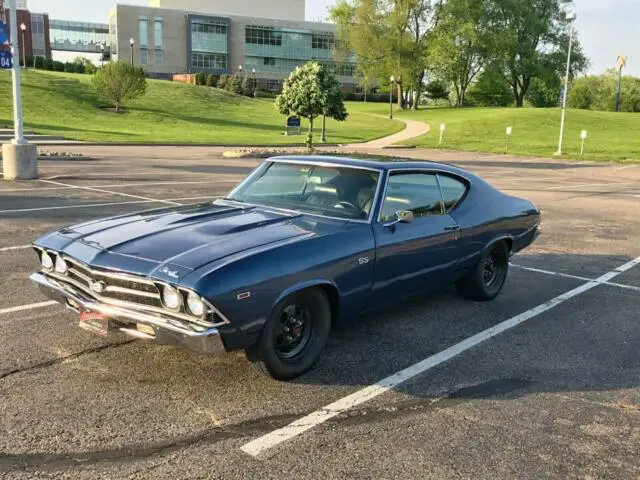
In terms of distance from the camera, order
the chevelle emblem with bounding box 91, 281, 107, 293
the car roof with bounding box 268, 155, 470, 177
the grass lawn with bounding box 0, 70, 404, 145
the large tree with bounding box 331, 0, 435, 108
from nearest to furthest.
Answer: the chevelle emblem with bounding box 91, 281, 107, 293, the car roof with bounding box 268, 155, 470, 177, the grass lawn with bounding box 0, 70, 404, 145, the large tree with bounding box 331, 0, 435, 108

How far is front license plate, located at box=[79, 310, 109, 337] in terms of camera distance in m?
3.84

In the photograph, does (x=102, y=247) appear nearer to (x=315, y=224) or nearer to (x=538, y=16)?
(x=315, y=224)

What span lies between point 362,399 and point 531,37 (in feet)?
285

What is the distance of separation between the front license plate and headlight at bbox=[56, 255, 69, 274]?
1.23ft

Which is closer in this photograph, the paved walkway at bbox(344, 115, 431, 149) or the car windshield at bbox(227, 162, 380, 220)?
the car windshield at bbox(227, 162, 380, 220)

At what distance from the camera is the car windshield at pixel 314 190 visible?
189 inches

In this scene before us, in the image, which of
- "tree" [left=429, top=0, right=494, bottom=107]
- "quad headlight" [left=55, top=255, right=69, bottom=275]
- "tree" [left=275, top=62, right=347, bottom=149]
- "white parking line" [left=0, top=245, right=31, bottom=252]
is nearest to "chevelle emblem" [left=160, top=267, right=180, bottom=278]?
"quad headlight" [left=55, top=255, right=69, bottom=275]

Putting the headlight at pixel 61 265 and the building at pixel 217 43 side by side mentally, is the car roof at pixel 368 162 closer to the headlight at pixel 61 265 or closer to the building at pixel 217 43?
the headlight at pixel 61 265

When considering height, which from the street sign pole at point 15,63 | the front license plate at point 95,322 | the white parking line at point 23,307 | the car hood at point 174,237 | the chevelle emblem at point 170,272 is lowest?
the white parking line at point 23,307

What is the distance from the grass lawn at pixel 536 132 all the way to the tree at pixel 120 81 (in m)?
21.2

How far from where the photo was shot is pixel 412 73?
74.5 m

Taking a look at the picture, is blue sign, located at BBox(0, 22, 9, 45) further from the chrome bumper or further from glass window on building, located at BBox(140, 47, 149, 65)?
glass window on building, located at BBox(140, 47, 149, 65)

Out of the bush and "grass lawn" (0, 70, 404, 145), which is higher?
the bush

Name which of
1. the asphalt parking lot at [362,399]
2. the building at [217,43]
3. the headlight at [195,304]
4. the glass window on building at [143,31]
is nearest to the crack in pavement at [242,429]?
the asphalt parking lot at [362,399]
